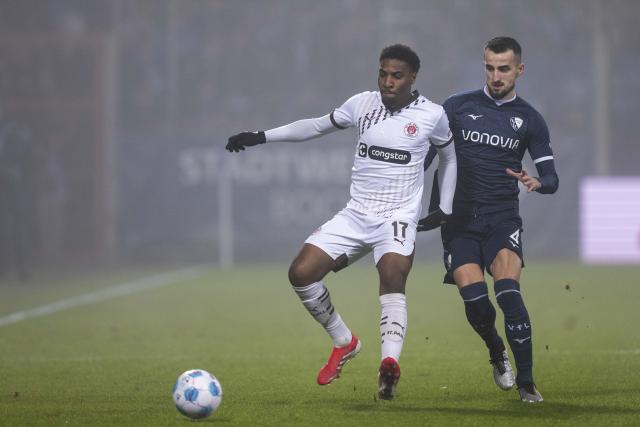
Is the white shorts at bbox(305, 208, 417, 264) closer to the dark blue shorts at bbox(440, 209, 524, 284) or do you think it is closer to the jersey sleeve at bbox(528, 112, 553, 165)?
the dark blue shorts at bbox(440, 209, 524, 284)

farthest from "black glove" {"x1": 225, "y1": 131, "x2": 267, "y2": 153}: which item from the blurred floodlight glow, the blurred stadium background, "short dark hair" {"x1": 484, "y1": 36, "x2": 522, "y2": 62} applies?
the blurred stadium background

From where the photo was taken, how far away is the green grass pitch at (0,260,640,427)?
6.80 meters

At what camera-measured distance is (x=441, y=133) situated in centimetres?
736

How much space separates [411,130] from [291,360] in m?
2.87

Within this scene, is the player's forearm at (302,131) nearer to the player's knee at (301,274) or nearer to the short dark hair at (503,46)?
the player's knee at (301,274)

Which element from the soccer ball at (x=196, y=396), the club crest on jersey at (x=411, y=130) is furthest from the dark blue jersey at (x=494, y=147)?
the soccer ball at (x=196, y=396)

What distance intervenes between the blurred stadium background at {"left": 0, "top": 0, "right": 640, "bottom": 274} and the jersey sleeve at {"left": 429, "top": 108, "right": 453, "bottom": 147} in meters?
17.1

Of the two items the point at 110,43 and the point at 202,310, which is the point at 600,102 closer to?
the point at 110,43

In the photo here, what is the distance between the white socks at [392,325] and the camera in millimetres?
6934

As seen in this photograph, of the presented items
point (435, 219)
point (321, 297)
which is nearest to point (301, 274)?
point (321, 297)

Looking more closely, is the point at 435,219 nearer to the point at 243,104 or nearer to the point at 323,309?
the point at 323,309

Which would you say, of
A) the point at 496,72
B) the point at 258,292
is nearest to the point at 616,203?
the point at 258,292

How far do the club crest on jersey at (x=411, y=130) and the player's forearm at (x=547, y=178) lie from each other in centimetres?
Answer: 77

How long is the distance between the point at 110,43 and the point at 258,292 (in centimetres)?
1074
